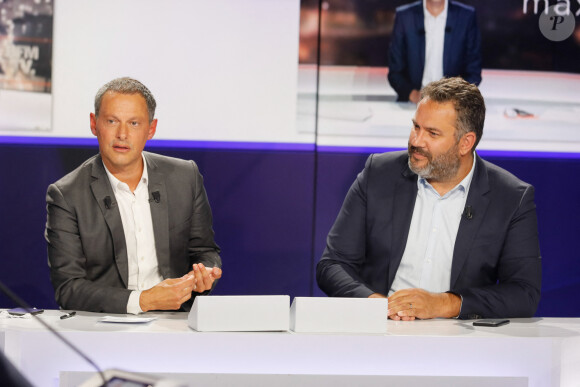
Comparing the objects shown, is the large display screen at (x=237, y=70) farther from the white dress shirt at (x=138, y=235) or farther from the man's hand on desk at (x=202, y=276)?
the man's hand on desk at (x=202, y=276)

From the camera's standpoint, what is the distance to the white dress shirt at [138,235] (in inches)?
120

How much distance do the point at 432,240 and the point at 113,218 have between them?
1.22 m

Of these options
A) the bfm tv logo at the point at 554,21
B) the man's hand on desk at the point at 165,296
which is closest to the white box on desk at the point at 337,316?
the man's hand on desk at the point at 165,296

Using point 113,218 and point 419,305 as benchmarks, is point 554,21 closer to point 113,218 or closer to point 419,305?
point 419,305

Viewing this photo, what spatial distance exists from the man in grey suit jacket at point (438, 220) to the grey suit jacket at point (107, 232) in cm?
56

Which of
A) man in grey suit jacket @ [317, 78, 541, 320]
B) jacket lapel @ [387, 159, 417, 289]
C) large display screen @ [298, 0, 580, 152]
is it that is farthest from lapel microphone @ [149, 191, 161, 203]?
large display screen @ [298, 0, 580, 152]

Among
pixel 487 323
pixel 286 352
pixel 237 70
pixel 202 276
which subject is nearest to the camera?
pixel 286 352

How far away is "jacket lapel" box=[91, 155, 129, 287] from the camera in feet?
9.57

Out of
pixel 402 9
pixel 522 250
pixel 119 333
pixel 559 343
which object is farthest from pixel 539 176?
pixel 119 333

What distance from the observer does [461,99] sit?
3.02 metres

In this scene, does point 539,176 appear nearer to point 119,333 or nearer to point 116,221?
point 116,221

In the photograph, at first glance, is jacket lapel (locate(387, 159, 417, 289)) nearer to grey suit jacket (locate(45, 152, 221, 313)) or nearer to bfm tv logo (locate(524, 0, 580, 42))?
grey suit jacket (locate(45, 152, 221, 313))

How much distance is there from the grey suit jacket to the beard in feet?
2.95

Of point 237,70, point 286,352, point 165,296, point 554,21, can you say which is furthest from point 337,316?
point 554,21
